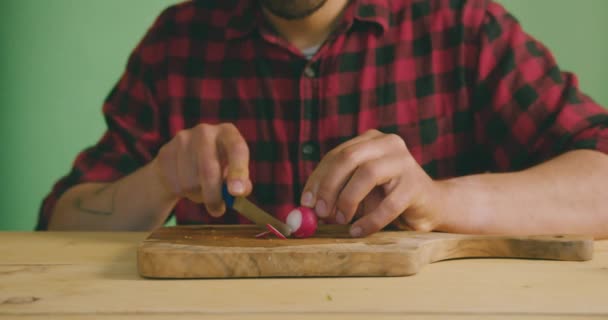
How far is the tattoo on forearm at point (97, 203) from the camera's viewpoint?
1.26 m

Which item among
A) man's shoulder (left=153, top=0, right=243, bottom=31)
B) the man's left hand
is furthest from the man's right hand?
man's shoulder (left=153, top=0, right=243, bottom=31)

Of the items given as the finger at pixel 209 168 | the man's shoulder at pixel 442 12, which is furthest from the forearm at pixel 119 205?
the man's shoulder at pixel 442 12

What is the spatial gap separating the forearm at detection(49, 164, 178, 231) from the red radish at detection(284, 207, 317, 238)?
1.32 ft

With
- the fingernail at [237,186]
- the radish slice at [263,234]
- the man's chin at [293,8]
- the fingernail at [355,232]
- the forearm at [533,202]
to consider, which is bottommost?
the forearm at [533,202]

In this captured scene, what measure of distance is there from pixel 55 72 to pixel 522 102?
56.9 inches

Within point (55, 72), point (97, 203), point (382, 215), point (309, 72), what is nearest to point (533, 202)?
point (382, 215)

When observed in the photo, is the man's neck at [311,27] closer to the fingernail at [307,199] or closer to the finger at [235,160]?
the finger at [235,160]

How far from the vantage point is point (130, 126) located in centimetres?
144

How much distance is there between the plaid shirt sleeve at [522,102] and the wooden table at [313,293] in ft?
1.59

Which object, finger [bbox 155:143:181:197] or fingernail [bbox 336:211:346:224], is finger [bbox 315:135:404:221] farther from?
finger [bbox 155:143:181:197]

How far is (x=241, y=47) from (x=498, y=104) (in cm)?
55

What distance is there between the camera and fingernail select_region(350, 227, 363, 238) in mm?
858

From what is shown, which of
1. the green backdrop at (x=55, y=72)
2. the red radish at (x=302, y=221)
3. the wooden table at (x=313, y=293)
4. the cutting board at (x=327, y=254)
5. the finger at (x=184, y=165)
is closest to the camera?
the wooden table at (x=313, y=293)

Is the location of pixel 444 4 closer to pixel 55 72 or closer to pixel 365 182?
pixel 365 182
